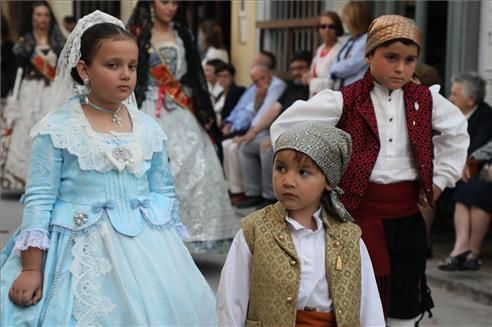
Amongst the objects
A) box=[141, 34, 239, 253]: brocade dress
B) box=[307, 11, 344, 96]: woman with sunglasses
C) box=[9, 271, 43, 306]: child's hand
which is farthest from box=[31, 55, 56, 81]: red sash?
box=[9, 271, 43, 306]: child's hand

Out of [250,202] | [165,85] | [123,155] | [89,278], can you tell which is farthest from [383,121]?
[250,202]

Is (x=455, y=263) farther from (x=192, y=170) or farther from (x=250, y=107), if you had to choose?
(x=250, y=107)

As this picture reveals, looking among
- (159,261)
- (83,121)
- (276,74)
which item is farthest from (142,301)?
(276,74)

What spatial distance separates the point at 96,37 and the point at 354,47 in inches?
189

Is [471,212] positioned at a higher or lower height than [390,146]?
lower

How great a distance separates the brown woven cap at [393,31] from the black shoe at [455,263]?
3581 mm

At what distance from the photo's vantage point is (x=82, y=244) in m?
4.33

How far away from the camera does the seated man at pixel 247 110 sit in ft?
37.0

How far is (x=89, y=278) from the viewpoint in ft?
14.1

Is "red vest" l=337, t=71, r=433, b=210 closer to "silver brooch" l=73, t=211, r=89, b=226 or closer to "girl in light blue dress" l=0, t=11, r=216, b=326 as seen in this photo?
"girl in light blue dress" l=0, t=11, r=216, b=326

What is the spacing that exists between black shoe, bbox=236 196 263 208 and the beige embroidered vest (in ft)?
25.3

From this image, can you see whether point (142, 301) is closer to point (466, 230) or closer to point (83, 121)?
point (83, 121)

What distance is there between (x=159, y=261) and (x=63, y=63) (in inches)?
37.7

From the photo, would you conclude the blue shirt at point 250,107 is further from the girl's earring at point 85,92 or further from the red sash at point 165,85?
the girl's earring at point 85,92
